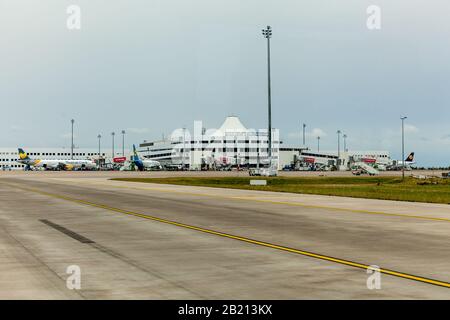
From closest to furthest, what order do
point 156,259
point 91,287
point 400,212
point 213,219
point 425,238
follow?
point 91,287, point 156,259, point 425,238, point 213,219, point 400,212

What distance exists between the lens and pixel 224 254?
14.8 m

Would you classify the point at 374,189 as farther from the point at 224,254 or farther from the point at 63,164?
the point at 63,164

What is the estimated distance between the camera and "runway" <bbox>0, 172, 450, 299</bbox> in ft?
33.9

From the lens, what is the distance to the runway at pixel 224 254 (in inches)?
407

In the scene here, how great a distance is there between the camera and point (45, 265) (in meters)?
13.0
